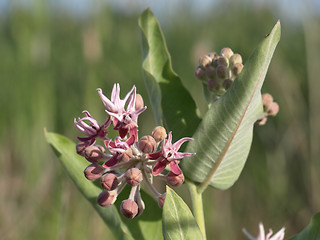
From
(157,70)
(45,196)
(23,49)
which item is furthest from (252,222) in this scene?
(157,70)

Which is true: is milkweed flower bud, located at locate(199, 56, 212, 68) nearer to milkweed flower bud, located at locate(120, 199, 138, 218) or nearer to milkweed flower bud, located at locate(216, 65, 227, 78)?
milkweed flower bud, located at locate(216, 65, 227, 78)

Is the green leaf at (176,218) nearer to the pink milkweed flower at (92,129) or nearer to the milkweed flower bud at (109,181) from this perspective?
the milkweed flower bud at (109,181)

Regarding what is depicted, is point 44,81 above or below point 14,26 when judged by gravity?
below

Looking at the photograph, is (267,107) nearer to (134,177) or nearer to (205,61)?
(205,61)

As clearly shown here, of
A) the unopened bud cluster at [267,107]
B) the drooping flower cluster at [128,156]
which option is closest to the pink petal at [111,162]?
the drooping flower cluster at [128,156]

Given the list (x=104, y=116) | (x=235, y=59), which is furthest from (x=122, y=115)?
(x=104, y=116)

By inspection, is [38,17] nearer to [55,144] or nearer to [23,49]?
[23,49]

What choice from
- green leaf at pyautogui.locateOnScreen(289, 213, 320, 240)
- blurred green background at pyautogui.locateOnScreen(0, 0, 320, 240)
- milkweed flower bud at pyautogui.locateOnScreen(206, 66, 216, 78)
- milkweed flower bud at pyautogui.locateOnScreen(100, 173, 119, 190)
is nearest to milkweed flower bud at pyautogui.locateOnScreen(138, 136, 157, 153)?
milkweed flower bud at pyautogui.locateOnScreen(100, 173, 119, 190)
